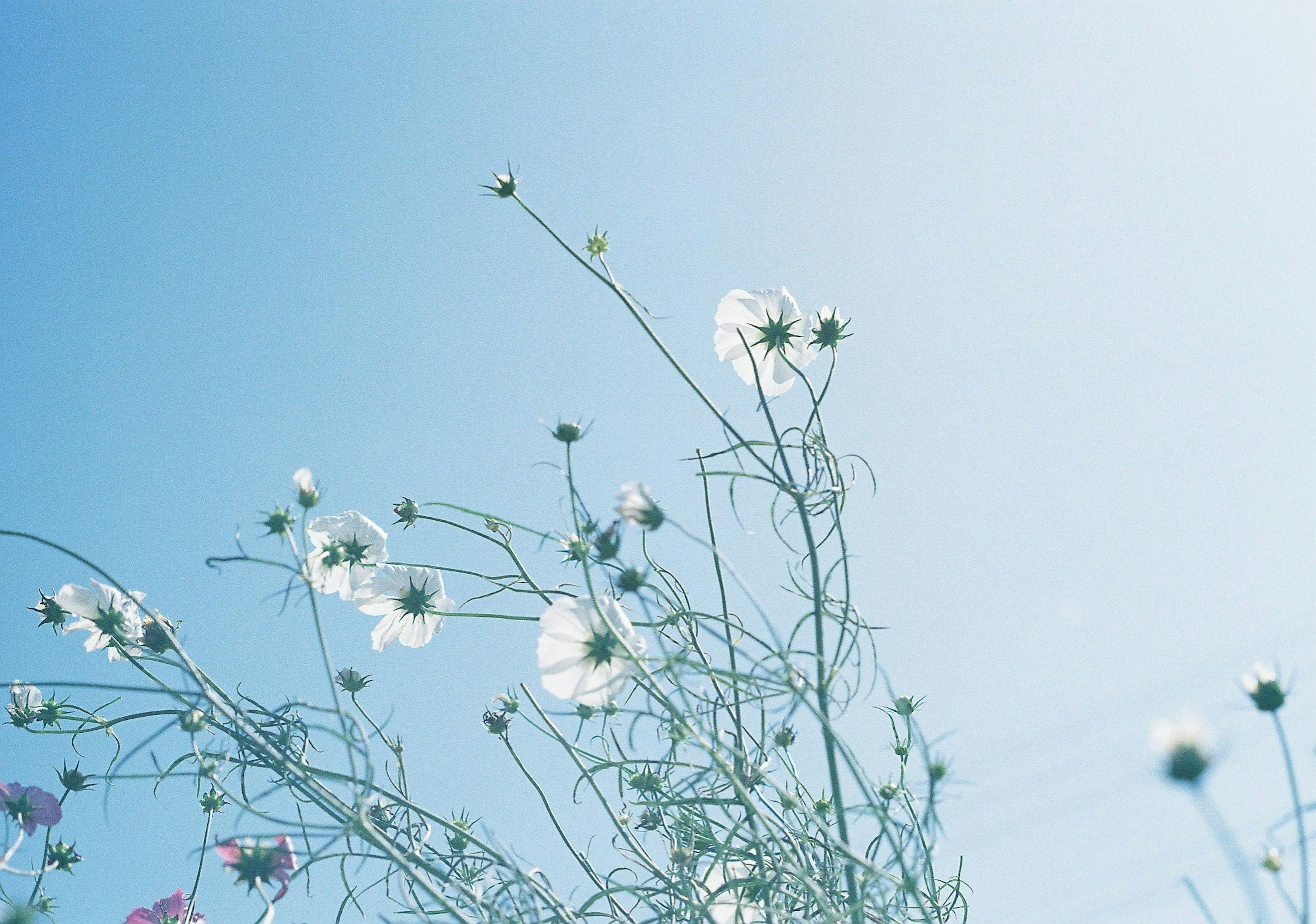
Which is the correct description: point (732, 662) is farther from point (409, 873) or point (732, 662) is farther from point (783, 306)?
point (783, 306)

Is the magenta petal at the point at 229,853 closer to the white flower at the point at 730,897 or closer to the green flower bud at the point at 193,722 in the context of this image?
the green flower bud at the point at 193,722

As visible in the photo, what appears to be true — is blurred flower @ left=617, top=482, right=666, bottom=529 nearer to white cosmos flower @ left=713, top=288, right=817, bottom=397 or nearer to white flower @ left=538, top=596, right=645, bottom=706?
white flower @ left=538, top=596, right=645, bottom=706

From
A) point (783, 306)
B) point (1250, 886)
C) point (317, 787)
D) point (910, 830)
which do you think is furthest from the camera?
point (783, 306)

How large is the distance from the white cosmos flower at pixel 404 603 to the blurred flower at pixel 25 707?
13.2 inches

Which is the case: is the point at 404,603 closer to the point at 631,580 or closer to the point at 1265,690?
the point at 631,580

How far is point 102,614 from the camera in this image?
84cm

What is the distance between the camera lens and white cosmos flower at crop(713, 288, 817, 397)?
908 mm

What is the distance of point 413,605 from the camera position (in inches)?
39.2

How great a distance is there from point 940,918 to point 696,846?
9.6 inches

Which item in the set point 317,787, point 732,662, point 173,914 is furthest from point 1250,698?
point 173,914

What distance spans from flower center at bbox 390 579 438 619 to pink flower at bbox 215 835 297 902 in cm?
41

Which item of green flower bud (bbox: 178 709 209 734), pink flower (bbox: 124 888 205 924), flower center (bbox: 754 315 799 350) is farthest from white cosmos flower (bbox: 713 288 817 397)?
pink flower (bbox: 124 888 205 924)

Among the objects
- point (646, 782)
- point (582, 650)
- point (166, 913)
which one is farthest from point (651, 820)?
point (166, 913)

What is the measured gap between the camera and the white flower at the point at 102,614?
83 cm
